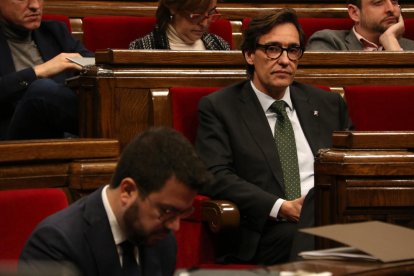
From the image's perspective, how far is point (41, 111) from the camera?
1420mm

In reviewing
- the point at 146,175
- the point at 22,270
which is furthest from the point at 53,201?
the point at 22,270

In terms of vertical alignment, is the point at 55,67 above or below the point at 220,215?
above

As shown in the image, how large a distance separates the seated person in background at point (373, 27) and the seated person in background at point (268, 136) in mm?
397

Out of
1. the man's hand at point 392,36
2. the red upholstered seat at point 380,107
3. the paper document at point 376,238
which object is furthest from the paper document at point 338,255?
the man's hand at point 392,36

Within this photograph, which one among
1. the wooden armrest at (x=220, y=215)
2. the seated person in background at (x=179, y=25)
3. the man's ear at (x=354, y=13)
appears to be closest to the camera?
the wooden armrest at (x=220, y=215)

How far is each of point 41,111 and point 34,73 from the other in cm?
8

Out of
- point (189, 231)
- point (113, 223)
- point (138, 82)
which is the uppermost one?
point (138, 82)

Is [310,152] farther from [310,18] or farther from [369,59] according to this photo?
[310,18]

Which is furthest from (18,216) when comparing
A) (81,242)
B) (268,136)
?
(268,136)

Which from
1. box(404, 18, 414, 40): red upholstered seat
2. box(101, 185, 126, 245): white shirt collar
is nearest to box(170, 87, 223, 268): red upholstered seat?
box(101, 185, 126, 245): white shirt collar

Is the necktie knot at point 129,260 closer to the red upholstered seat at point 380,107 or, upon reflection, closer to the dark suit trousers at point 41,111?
the dark suit trousers at point 41,111

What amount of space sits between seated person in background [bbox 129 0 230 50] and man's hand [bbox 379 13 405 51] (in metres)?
0.35

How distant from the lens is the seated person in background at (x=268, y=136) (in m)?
1.29

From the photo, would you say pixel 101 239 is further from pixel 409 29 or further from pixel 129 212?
pixel 409 29
